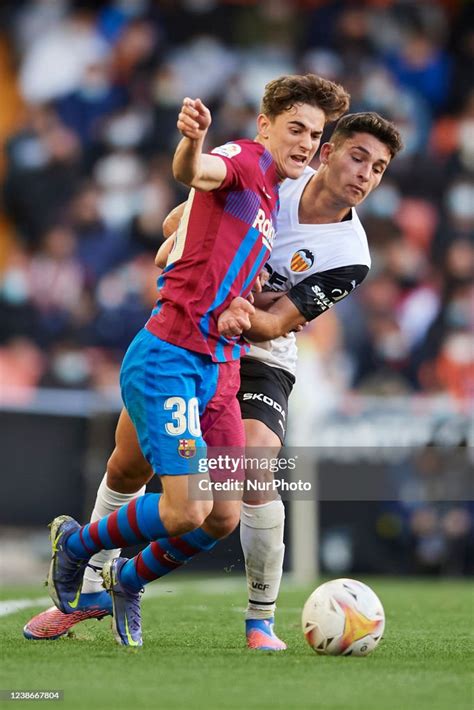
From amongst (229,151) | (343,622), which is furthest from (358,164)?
(343,622)

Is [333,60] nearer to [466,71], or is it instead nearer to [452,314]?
[466,71]

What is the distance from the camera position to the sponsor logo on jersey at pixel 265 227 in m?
4.73

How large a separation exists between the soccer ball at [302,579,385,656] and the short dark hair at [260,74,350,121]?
183 cm

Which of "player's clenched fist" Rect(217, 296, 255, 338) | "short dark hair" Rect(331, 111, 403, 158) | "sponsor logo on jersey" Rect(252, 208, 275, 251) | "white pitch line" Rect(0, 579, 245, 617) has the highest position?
"short dark hair" Rect(331, 111, 403, 158)

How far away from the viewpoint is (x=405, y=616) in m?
6.67

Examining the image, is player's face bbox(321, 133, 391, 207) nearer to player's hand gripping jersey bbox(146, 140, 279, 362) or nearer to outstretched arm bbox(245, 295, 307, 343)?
outstretched arm bbox(245, 295, 307, 343)

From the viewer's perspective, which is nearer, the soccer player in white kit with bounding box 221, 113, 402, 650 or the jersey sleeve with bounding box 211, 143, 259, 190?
the jersey sleeve with bounding box 211, 143, 259, 190

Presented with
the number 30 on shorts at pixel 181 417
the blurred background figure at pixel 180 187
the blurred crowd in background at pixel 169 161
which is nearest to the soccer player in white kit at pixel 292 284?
the number 30 on shorts at pixel 181 417

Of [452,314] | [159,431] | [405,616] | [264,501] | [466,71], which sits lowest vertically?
[405,616]

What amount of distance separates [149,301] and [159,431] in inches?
287

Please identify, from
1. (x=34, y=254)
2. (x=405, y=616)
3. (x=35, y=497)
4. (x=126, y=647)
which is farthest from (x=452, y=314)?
(x=126, y=647)

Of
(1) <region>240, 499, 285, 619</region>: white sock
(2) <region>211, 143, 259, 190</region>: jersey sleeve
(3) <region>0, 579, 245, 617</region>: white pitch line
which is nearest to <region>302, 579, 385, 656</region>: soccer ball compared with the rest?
(1) <region>240, 499, 285, 619</region>: white sock

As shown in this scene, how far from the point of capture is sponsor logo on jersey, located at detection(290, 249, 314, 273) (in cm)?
540

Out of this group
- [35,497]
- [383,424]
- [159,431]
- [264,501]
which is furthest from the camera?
[383,424]
